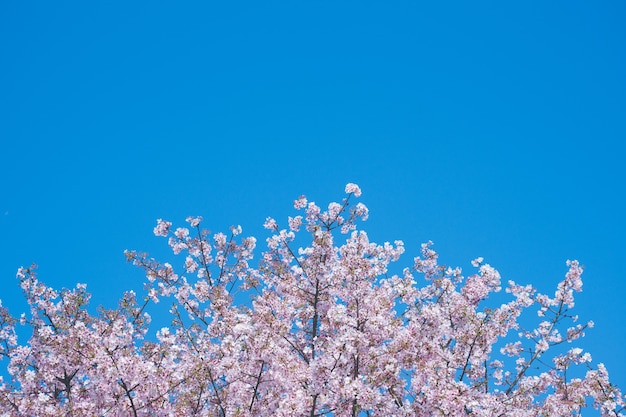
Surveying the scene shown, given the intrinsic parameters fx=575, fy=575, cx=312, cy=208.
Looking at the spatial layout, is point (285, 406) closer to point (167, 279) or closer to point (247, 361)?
point (247, 361)

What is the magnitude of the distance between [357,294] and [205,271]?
734 cm

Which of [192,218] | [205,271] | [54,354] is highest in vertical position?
[192,218]

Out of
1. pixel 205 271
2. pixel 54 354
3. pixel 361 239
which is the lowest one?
pixel 54 354

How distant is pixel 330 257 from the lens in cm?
1681

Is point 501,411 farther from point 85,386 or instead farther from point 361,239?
point 85,386

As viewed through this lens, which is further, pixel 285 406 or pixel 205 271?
pixel 205 271

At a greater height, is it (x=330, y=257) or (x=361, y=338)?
(x=330, y=257)

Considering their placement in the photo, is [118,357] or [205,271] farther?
[205,271]

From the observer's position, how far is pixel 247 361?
483 inches

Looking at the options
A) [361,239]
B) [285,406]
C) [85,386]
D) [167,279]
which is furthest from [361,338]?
[167,279]

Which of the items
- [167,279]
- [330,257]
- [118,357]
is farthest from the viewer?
[167,279]

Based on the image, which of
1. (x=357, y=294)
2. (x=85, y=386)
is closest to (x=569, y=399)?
(x=357, y=294)

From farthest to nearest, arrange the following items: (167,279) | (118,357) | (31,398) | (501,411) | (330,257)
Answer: (167,279)
(330,257)
(31,398)
(501,411)
(118,357)

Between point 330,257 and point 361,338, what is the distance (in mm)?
5075
